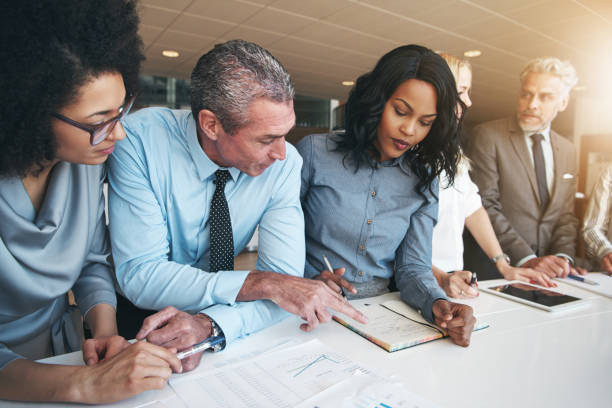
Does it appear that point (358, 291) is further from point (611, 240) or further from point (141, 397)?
point (611, 240)

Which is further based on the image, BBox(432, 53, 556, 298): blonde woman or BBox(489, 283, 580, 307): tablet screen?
BBox(432, 53, 556, 298): blonde woman

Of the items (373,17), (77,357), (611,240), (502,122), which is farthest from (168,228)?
(373,17)

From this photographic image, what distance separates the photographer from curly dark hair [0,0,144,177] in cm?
83

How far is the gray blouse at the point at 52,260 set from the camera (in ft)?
3.27

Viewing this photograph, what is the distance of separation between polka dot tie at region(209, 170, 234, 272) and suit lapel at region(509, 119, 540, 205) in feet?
6.99

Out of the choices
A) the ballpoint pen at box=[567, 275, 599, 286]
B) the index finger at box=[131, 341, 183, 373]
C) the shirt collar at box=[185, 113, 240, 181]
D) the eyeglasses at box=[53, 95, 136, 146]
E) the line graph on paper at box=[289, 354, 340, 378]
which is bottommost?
the ballpoint pen at box=[567, 275, 599, 286]

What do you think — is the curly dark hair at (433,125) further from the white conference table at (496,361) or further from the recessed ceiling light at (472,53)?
the recessed ceiling light at (472,53)

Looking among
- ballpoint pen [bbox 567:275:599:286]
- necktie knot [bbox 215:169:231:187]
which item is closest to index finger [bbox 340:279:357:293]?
necktie knot [bbox 215:169:231:187]

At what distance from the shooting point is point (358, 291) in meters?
1.60

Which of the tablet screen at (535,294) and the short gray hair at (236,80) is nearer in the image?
the short gray hair at (236,80)

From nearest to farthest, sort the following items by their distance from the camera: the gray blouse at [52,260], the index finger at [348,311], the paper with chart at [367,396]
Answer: the paper with chart at [367,396] < the gray blouse at [52,260] < the index finger at [348,311]

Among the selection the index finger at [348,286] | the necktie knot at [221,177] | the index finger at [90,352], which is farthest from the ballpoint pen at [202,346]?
the necktie knot at [221,177]

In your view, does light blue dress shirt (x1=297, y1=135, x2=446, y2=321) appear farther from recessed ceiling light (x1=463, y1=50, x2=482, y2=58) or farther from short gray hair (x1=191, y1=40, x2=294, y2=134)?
recessed ceiling light (x1=463, y1=50, x2=482, y2=58)

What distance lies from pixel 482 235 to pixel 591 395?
4.55ft
